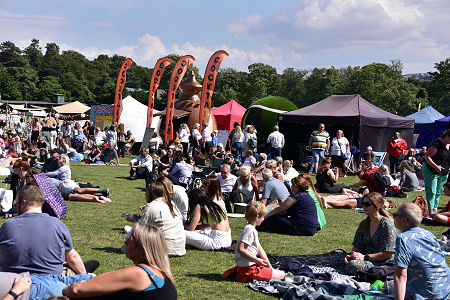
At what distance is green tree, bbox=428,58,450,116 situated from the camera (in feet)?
198

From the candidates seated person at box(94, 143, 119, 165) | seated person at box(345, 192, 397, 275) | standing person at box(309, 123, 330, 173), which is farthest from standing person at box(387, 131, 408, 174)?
seated person at box(345, 192, 397, 275)

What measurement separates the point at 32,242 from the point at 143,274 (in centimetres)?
143

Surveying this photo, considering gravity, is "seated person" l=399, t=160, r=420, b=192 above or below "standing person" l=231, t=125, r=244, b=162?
below

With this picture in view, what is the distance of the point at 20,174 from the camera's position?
9164 millimetres

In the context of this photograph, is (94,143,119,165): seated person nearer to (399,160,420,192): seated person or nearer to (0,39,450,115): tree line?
(399,160,420,192): seated person

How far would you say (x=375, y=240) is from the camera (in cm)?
618

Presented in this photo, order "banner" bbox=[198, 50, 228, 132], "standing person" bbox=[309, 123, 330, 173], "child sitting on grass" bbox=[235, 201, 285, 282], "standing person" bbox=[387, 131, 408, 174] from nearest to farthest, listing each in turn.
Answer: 1. "child sitting on grass" bbox=[235, 201, 285, 282]
2. "standing person" bbox=[387, 131, 408, 174]
3. "standing person" bbox=[309, 123, 330, 173]
4. "banner" bbox=[198, 50, 228, 132]

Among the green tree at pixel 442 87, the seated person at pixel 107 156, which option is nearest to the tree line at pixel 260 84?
the green tree at pixel 442 87

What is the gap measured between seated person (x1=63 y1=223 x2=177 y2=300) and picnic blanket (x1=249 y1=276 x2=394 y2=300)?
7.13ft

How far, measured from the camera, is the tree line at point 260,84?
202ft

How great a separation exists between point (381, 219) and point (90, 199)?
7017 millimetres

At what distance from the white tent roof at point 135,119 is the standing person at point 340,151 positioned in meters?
14.3

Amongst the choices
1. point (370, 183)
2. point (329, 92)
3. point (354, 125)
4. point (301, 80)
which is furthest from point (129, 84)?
point (370, 183)

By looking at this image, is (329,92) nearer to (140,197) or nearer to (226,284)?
(140,197)
